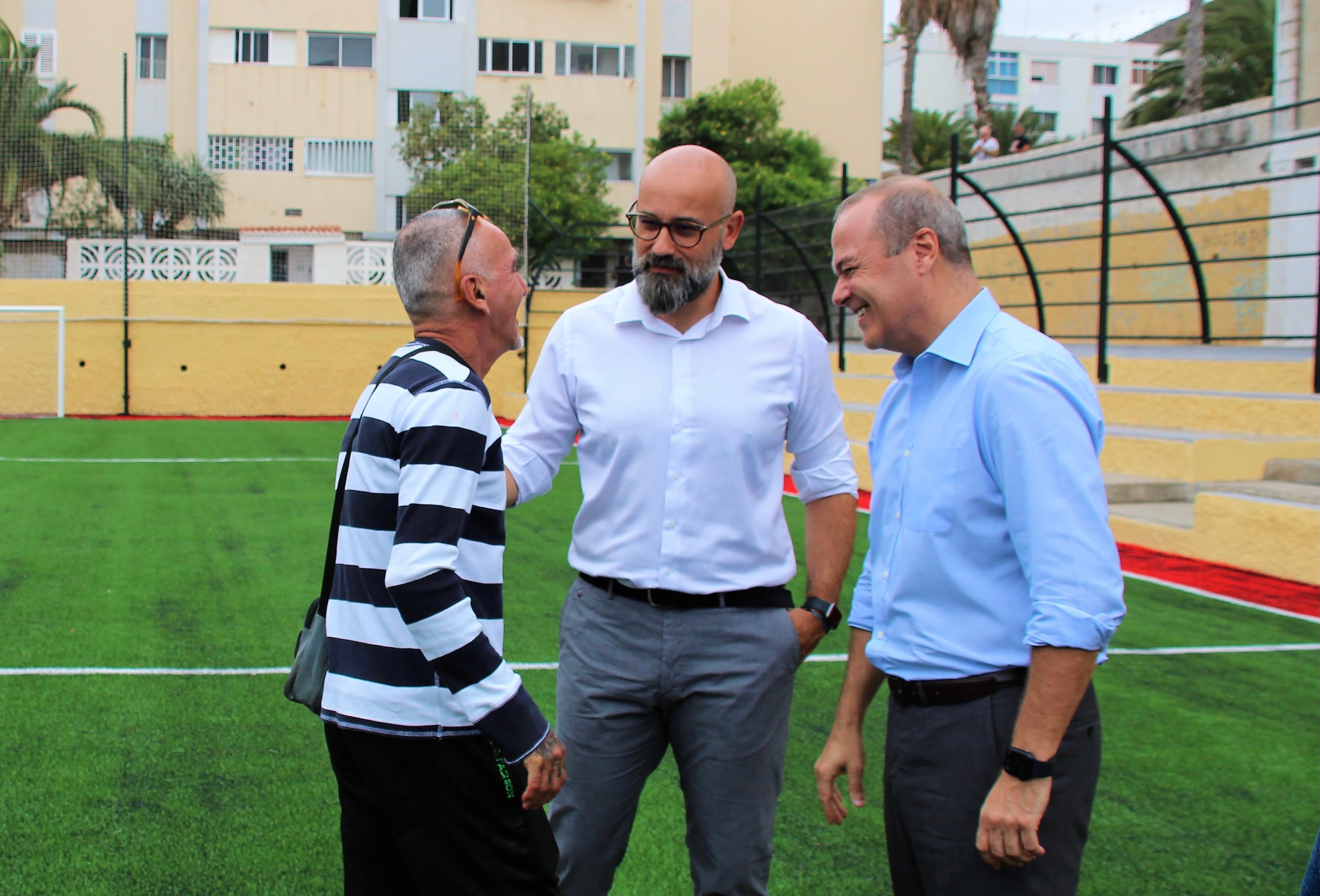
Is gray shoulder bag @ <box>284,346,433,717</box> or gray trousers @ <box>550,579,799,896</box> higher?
gray shoulder bag @ <box>284,346,433,717</box>

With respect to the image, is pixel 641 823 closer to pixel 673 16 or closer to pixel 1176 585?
pixel 1176 585

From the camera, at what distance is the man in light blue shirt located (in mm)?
1765

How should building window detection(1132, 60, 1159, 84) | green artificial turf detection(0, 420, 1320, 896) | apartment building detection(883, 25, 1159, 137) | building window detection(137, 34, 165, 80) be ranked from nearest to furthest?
green artificial turf detection(0, 420, 1320, 896), building window detection(137, 34, 165, 80), apartment building detection(883, 25, 1159, 137), building window detection(1132, 60, 1159, 84)

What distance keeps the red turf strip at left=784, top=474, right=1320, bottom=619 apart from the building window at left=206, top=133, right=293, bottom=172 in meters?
28.3

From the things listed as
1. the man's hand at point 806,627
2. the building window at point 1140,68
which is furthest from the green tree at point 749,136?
the building window at point 1140,68

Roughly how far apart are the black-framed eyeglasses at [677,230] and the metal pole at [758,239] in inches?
502

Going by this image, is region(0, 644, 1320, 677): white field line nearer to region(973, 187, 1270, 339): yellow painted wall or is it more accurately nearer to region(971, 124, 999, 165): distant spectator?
region(973, 187, 1270, 339): yellow painted wall

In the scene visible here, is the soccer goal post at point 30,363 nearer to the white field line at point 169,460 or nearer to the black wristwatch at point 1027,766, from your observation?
the white field line at point 169,460

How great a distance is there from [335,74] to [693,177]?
32.2 metres

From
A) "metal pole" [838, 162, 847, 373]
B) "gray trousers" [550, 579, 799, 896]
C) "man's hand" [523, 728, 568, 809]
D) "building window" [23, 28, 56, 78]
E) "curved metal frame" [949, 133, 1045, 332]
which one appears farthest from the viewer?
"building window" [23, 28, 56, 78]

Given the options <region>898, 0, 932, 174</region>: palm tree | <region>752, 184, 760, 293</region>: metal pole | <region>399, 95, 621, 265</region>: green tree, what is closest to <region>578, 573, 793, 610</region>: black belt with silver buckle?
<region>752, 184, 760, 293</region>: metal pole

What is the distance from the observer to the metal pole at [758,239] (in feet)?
50.4

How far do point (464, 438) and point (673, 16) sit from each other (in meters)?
35.4

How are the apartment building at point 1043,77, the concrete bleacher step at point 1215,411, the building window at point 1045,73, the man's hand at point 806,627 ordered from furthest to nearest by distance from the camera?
the building window at point 1045,73, the apartment building at point 1043,77, the concrete bleacher step at point 1215,411, the man's hand at point 806,627
